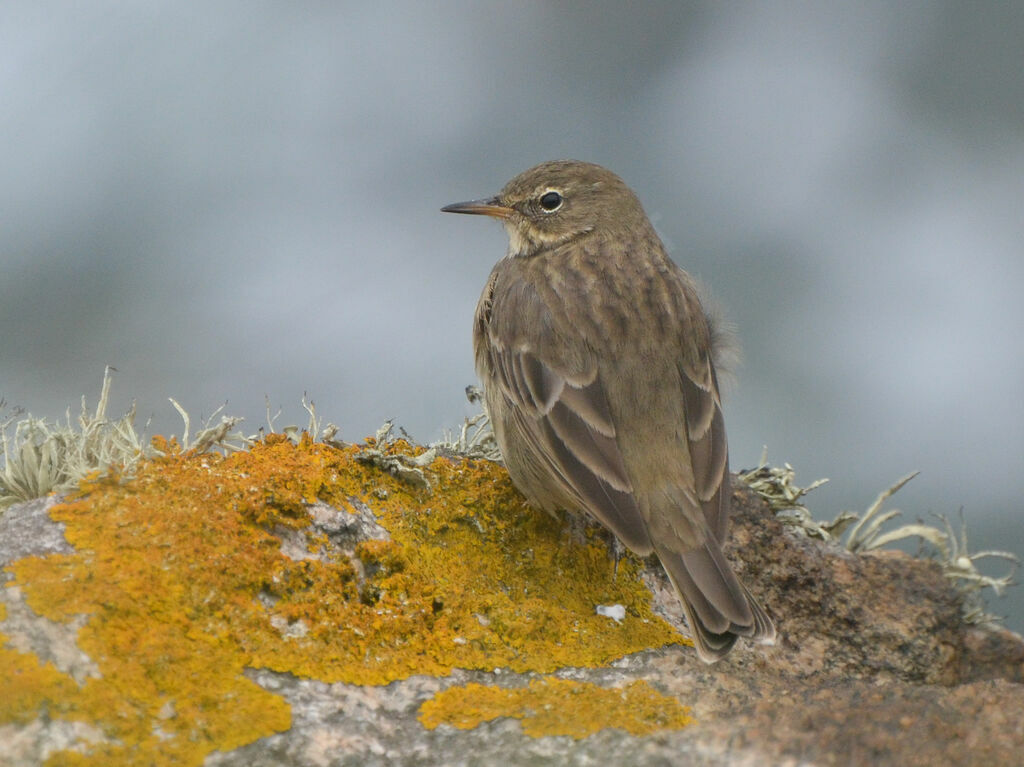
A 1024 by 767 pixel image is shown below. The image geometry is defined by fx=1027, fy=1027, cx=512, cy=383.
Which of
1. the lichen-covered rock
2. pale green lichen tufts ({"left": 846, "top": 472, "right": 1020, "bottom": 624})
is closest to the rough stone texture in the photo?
the lichen-covered rock

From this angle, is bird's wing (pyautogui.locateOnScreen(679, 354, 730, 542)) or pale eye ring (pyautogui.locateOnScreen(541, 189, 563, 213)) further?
pale eye ring (pyautogui.locateOnScreen(541, 189, 563, 213))

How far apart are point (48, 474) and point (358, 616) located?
4.43 feet

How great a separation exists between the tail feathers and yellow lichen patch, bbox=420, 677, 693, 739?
0.41m

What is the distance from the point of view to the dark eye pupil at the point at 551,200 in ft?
19.8

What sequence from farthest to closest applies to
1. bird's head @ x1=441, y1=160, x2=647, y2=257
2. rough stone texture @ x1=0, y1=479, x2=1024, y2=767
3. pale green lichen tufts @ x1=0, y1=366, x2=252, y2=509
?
bird's head @ x1=441, y1=160, x2=647, y2=257, pale green lichen tufts @ x1=0, y1=366, x2=252, y2=509, rough stone texture @ x1=0, y1=479, x2=1024, y2=767

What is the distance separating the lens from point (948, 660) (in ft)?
14.8

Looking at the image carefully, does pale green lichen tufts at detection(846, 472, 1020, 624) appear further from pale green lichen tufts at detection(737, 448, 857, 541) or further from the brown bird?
the brown bird

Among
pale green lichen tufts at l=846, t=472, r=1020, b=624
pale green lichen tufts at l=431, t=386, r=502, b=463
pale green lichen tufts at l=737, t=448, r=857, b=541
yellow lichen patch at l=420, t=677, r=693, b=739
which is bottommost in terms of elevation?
pale green lichen tufts at l=846, t=472, r=1020, b=624

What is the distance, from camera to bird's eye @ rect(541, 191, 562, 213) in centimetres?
604

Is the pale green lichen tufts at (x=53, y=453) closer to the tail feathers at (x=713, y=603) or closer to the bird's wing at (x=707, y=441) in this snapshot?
the tail feathers at (x=713, y=603)

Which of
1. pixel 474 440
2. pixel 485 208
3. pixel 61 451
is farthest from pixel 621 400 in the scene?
Result: pixel 61 451

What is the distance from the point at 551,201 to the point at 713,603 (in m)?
3.01

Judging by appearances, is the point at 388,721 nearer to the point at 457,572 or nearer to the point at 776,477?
the point at 457,572

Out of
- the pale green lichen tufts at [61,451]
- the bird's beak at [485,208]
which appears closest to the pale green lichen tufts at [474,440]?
the bird's beak at [485,208]
